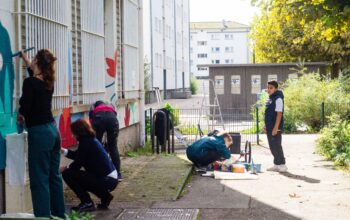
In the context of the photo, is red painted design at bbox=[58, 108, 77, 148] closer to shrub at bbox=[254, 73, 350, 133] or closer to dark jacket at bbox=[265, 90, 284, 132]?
dark jacket at bbox=[265, 90, 284, 132]

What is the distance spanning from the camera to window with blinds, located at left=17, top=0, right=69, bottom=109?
7.61 meters

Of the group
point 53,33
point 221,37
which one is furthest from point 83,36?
point 221,37

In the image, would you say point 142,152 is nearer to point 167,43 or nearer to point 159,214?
point 159,214

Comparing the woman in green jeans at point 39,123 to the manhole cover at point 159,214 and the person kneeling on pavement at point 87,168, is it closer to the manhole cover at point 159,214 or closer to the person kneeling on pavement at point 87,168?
the person kneeling on pavement at point 87,168

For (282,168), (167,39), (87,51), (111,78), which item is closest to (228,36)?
(167,39)

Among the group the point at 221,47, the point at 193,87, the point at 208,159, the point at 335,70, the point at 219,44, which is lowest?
the point at 208,159

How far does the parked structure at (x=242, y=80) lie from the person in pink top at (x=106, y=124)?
21.6m

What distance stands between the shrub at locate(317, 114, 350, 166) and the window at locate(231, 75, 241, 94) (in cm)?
1773

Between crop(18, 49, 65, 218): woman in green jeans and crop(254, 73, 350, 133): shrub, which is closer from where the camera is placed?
crop(18, 49, 65, 218): woman in green jeans

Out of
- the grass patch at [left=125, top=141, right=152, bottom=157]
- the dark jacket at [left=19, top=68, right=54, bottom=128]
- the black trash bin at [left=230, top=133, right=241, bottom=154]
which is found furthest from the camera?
the grass patch at [left=125, top=141, right=152, bottom=157]

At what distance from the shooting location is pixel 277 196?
9164mm

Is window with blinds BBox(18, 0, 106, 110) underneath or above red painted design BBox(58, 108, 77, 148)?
above

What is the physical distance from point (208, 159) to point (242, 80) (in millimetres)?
20668

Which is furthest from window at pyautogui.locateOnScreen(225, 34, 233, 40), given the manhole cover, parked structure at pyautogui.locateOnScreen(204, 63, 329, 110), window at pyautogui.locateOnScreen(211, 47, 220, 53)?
the manhole cover
